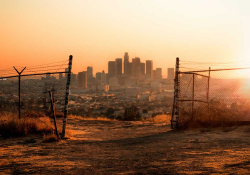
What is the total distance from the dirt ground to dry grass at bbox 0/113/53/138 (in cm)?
83

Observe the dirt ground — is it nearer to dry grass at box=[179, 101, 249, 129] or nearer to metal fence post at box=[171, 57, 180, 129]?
dry grass at box=[179, 101, 249, 129]

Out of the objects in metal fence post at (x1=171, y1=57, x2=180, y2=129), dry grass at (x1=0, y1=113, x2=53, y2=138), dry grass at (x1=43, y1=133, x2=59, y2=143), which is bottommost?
dry grass at (x1=43, y1=133, x2=59, y2=143)

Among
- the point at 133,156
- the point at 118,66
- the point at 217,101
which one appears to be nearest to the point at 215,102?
the point at 217,101

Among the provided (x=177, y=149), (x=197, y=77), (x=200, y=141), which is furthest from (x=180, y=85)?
(x=177, y=149)

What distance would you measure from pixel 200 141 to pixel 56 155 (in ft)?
15.6

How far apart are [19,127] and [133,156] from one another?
6278mm

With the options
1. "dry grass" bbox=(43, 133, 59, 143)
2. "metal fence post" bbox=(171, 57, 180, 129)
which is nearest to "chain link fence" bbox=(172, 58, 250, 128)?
"metal fence post" bbox=(171, 57, 180, 129)

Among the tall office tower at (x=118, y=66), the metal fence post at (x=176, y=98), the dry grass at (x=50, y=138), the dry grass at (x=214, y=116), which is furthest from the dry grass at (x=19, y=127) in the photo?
the tall office tower at (x=118, y=66)

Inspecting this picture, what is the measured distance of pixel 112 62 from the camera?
19000 centimetres

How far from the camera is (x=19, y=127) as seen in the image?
12.1 m

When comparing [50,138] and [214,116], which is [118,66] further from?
[50,138]

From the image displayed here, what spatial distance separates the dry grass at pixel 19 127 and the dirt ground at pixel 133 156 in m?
0.83

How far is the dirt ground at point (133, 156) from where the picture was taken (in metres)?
6.27

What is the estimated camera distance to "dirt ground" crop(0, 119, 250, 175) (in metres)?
6.27
